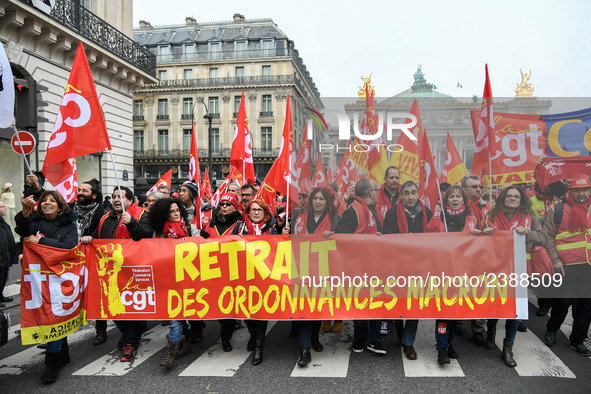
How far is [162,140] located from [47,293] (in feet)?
162

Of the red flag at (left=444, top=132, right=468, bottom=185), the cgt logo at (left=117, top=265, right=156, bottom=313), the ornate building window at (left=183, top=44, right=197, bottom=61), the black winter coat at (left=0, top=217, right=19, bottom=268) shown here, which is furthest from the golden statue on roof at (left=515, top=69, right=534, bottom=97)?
the ornate building window at (left=183, top=44, right=197, bottom=61)

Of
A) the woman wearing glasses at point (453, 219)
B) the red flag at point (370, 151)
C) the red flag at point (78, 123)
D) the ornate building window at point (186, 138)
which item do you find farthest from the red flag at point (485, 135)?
the ornate building window at point (186, 138)

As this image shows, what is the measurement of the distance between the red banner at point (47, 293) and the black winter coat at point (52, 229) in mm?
85

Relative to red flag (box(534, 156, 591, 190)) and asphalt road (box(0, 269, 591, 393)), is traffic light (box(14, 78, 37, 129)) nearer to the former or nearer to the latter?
asphalt road (box(0, 269, 591, 393))

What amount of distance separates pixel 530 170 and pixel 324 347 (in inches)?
128

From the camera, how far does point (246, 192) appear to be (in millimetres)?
6523

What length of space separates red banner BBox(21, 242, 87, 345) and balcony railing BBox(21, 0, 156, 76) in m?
11.3

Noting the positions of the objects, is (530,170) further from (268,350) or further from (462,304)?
(268,350)

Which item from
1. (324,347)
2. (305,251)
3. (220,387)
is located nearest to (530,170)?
(305,251)

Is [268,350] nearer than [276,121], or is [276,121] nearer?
[268,350]

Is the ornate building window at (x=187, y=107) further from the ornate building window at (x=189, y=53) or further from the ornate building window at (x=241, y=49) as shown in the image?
the ornate building window at (x=241, y=49)

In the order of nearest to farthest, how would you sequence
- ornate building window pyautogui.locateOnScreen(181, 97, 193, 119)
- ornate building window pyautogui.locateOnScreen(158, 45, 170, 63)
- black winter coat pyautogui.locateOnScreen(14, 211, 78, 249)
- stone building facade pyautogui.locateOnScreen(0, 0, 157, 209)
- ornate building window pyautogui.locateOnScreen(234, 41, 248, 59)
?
black winter coat pyautogui.locateOnScreen(14, 211, 78, 249) → stone building facade pyautogui.locateOnScreen(0, 0, 157, 209) → ornate building window pyautogui.locateOnScreen(181, 97, 193, 119) → ornate building window pyautogui.locateOnScreen(234, 41, 248, 59) → ornate building window pyautogui.locateOnScreen(158, 45, 170, 63)

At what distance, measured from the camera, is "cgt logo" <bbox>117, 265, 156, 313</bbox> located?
4703mm

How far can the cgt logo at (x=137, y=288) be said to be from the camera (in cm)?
470
